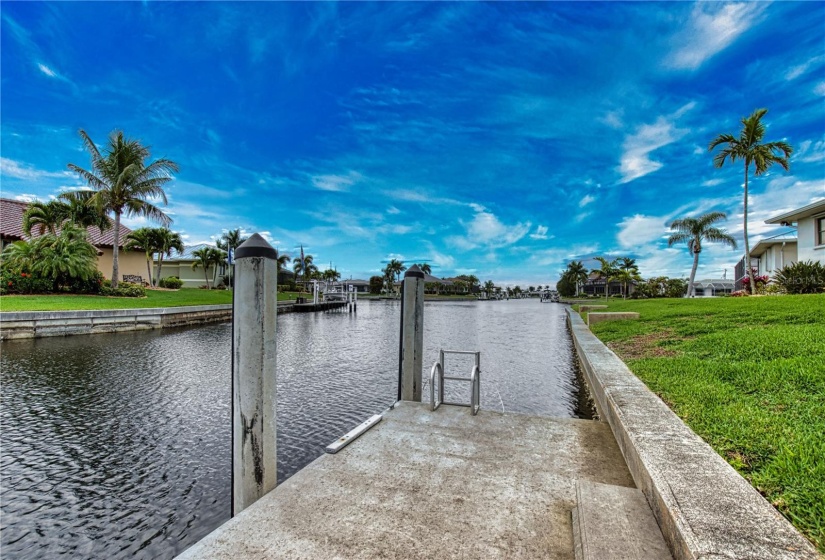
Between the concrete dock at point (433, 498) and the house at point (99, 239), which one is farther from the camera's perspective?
the house at point (99, 239)

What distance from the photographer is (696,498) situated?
2055mm

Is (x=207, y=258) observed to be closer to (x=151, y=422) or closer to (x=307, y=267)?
(x=307, y=267)

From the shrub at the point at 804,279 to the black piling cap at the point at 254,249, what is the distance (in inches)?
864

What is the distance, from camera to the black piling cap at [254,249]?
2775 millimetres

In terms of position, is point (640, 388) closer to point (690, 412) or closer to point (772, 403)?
point (690, 412)

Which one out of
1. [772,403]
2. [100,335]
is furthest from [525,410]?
[100,335]

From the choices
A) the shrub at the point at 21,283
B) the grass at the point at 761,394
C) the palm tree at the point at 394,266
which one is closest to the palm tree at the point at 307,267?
the palm tree at the point at 394,266

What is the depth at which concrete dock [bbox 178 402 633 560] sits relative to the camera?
222cm

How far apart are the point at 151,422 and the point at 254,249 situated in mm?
4378

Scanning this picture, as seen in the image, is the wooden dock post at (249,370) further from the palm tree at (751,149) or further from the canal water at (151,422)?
the palm tree at (751,149)

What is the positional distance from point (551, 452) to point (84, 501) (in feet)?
14.2

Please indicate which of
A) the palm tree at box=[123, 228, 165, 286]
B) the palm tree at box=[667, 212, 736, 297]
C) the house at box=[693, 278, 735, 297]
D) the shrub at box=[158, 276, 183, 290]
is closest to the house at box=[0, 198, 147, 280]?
the palm tree at box=[123, 228, 165, 286]

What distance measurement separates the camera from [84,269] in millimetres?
19812

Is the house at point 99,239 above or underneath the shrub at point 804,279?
above
